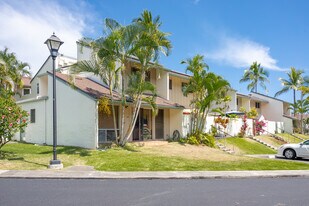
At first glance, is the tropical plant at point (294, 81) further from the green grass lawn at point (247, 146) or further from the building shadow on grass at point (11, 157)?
the building shadow on grass at point (11, 157)

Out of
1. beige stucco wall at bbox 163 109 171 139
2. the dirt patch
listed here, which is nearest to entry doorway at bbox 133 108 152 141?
the dirt patch

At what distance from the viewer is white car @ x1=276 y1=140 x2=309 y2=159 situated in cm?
1728

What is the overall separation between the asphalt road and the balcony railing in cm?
879

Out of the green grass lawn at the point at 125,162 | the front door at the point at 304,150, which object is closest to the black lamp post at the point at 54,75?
the green grass lawn at the point at 125,162

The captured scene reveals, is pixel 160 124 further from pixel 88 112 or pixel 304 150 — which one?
pixel 304 150

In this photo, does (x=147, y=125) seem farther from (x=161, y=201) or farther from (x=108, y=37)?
(x=161, y=201)

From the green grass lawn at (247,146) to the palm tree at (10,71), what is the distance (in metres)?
21.0

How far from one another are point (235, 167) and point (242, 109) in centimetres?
2433

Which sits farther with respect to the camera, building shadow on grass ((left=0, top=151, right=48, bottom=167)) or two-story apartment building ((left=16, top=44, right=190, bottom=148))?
two-story apartment building ((left=16, top=44, right=190, bottom=148))

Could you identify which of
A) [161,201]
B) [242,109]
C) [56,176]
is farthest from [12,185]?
[242,109]

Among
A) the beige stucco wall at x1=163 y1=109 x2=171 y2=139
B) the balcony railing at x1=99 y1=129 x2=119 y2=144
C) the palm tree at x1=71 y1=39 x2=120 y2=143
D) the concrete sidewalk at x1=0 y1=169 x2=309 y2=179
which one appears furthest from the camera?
the beige stucco wall at x1=163 y1=109 x2=171 y2=139

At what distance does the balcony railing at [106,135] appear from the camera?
1849 cm

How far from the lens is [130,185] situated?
911 centimetres

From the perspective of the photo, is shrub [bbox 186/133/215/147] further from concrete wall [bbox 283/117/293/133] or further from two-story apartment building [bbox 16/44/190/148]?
concrete wall [bbox 283/117/293/133]
